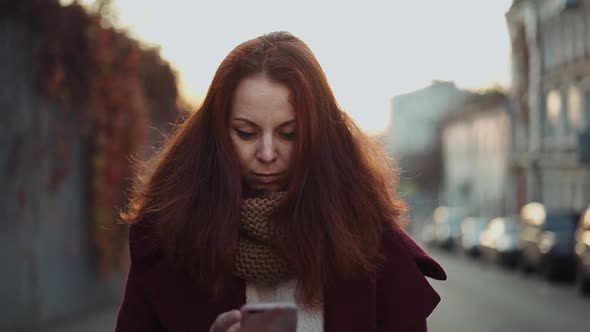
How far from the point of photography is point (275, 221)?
9.43ft

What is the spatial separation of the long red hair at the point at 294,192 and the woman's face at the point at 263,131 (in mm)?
26

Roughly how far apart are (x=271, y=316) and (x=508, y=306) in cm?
1683

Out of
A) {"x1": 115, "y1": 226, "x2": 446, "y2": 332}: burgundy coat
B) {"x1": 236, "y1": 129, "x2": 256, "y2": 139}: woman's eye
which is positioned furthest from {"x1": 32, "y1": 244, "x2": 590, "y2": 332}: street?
{"x1": 236, "y1": 129, "x2": 256, "y2": 139}: woman's eye

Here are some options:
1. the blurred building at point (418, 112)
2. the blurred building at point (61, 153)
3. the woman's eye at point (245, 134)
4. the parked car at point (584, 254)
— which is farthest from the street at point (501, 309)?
the blurred building at point (418, 112)

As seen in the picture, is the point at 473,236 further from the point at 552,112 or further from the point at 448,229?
the point at 448,229

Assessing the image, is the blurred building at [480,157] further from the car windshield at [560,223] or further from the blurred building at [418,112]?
the blurred building at [418,112]

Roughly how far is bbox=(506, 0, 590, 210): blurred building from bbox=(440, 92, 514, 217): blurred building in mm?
3100

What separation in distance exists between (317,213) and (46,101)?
11077 mm

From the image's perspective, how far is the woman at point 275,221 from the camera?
2885 millimetres

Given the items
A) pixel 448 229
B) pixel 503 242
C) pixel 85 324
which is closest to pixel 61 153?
pixel 85 324

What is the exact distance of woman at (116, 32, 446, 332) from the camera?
2.88m

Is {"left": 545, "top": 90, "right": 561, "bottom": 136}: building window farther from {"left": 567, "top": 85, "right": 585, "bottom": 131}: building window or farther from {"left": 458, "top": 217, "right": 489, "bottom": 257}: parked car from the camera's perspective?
{"left": 458, "top": 217, "right": 489, "bottom": 257}: parked car

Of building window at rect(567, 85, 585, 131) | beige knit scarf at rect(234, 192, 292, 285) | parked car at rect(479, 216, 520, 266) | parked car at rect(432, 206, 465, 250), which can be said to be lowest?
parked car at rect(432, 206, 465, 250)

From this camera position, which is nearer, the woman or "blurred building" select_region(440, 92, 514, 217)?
the woman
